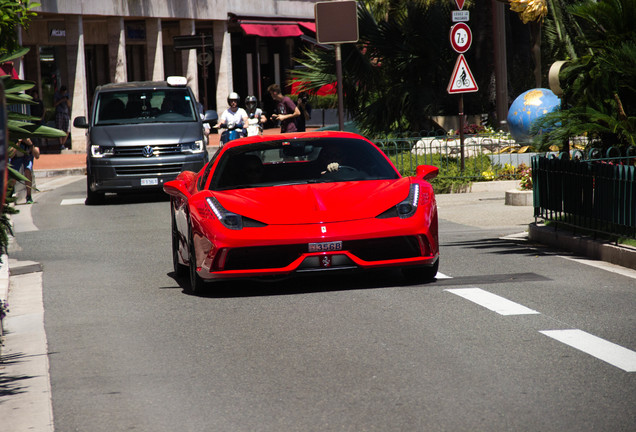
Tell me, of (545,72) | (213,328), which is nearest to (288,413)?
(213,328)

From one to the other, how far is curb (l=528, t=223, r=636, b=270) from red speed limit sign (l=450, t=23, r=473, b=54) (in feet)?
28.2

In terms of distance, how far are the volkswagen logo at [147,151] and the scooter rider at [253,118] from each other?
11.1 feet

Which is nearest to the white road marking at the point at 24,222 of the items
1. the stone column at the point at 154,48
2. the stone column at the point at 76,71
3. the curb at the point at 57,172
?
the curb at the point at 57,172

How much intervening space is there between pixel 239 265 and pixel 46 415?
3.58 meters

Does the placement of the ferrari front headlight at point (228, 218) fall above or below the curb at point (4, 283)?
above

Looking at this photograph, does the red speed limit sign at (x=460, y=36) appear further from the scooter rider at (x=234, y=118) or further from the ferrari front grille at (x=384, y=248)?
the ferrari front grille at (x=384, y=248)

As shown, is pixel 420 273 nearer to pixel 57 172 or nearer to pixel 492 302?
pixel 492 302

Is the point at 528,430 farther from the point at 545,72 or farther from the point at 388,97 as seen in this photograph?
the point at 545,72

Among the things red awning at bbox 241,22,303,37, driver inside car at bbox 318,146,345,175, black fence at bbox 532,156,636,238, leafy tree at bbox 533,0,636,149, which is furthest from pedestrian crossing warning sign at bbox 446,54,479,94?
red awning at bbox 241,22,303,37

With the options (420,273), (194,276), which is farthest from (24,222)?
(420,273)

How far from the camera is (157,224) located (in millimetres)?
16578

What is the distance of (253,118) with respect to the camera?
24797 millimetres

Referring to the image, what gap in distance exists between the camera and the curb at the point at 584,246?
10602 mm

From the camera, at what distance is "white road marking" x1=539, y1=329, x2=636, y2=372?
6.43 metres
